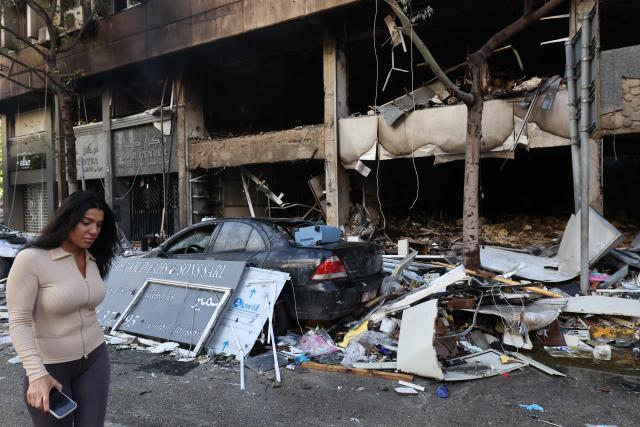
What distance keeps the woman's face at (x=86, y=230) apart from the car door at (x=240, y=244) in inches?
138

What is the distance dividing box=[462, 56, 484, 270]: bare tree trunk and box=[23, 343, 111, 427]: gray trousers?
232 inches

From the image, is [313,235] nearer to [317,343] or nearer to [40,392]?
[317,343]

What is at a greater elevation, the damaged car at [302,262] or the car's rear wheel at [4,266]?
the damaged car at [302,262]

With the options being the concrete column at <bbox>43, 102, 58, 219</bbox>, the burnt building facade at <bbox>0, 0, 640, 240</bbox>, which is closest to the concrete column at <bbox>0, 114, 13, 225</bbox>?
the burnt building facade at <bbox>0, 0, 640, 240</bbox>

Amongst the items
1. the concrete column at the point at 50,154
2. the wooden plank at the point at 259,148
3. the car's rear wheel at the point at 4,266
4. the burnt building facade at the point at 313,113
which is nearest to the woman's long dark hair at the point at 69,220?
the burnt building facade at the point at 313,113

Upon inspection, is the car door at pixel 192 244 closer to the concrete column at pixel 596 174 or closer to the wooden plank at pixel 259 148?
the wooden plank at pixel 259 148

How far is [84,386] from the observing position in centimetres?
229

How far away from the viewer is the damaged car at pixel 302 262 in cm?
540

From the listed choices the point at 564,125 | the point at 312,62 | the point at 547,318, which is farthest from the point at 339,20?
the point at 547,318

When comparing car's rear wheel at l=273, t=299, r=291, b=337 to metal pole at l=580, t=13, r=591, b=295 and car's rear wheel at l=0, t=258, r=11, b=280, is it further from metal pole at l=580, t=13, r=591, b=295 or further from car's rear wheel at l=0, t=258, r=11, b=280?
car's rear wheel at l=0, t=258, r=11, b=280

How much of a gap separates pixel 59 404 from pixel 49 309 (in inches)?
17.0

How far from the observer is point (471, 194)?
7184 millimetres

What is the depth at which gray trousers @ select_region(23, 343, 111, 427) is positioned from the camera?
7.29 ft

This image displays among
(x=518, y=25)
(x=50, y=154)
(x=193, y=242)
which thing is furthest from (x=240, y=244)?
(x=50, y=154)
